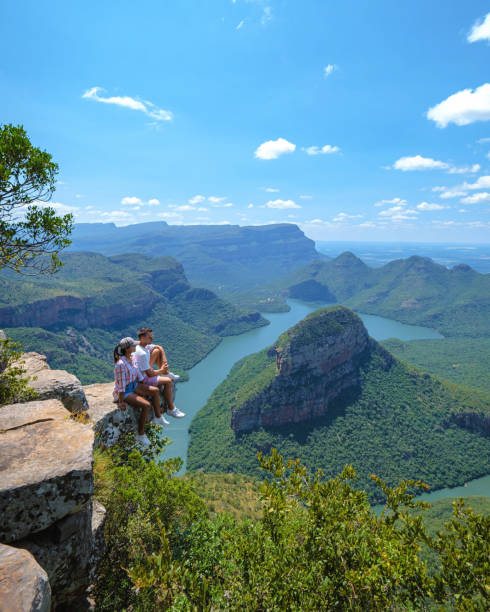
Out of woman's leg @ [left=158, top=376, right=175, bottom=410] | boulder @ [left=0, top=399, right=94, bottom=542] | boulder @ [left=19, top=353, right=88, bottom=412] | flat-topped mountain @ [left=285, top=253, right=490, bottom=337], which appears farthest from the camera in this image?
flat-topped mountain @ [left=285, top=253, right=490, bottom=337]

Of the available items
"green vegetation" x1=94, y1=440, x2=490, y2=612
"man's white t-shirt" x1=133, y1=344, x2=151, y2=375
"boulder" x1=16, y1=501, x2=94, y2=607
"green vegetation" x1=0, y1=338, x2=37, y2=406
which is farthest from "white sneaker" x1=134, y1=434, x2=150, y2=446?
"boulder" x1=16, y1=501, x2=94, y2=607

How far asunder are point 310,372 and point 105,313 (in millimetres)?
70616

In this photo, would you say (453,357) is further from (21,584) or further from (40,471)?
(21,584)

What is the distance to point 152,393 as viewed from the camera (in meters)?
8.84

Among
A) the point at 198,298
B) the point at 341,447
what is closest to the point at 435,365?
the point at 341,447

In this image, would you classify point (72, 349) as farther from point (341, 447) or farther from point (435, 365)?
point (435, 365)

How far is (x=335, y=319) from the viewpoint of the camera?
2589 inches

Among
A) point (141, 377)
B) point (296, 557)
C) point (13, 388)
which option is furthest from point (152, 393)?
point (296, 557)

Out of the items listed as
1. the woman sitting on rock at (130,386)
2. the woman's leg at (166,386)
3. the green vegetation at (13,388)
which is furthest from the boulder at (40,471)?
the woman's leg at (166,386)

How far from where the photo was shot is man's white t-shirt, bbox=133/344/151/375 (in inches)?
338

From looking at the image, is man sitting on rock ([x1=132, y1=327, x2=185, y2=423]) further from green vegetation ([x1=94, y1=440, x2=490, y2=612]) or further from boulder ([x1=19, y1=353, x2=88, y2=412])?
green vegetation ([x1=94, y1=440, x2=490, y2=612])

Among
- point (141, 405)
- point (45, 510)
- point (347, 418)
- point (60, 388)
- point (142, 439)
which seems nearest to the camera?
point (45, 510)

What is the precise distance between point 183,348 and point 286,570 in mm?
108848

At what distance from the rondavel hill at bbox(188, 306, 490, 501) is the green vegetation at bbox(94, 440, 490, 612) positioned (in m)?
47.8
